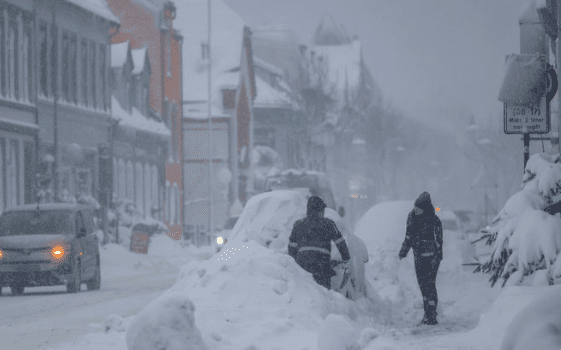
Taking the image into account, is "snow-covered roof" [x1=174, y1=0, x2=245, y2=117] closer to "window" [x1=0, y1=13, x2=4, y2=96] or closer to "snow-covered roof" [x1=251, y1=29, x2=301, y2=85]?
"snow-covered roof" [x1=251, y1=29, x2=301, y2=85]

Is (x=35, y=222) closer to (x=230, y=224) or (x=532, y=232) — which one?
(x=230, y=224)

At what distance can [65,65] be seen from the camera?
39.4 metres

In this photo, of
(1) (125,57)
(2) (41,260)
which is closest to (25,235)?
(2) (41,260)

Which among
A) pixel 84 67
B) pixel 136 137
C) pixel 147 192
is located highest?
pixel 84 67

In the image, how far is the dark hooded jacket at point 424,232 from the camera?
559 inches

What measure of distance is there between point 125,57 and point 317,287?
36.0 meters

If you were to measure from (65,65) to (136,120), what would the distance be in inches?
367

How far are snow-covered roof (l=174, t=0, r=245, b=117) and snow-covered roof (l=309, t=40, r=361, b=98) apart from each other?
136 ft

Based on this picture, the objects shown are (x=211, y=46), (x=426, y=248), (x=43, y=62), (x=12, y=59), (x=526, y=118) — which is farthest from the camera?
(x=211, y=46)

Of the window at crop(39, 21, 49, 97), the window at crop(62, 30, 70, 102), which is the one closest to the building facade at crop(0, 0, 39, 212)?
the window at crop(39, 21, 49, 97)

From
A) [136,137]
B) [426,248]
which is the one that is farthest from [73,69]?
[426,248]

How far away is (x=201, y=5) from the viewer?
2739 inches

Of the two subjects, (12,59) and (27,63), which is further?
(27,63)

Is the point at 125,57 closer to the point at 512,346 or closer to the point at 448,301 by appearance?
the point at 448,301
